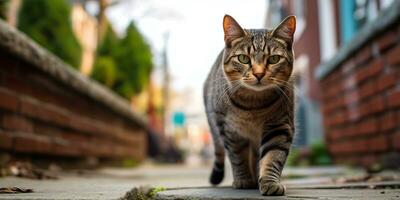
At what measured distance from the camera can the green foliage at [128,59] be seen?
328 inches

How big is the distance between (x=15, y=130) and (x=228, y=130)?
5.35 ft

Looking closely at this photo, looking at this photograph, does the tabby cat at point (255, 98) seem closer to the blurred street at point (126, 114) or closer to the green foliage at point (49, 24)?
the blurred street at point (126, 114)

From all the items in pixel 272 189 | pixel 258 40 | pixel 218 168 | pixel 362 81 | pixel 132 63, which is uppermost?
pixel 132 63

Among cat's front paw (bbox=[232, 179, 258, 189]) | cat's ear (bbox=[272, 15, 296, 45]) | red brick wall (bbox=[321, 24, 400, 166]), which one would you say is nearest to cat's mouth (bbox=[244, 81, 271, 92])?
cat's ear (bbox=[272, 15, 296, 45])

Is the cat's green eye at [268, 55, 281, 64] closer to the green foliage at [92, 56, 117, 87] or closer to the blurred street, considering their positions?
the blurred street

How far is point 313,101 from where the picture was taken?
11.1 metres

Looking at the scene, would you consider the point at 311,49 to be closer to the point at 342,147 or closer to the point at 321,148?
the point at 321,148

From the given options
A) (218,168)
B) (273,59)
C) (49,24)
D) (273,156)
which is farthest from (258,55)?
(49,24)

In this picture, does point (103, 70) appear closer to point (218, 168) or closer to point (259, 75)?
point (218, 168)

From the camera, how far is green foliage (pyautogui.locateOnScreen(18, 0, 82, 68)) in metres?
5.20

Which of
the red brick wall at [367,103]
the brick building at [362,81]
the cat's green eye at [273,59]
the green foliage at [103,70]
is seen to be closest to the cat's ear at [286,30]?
the cat's green eye at [273,59]

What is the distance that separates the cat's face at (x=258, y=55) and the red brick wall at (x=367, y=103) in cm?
180

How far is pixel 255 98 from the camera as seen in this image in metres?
2.49

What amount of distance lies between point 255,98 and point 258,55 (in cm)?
26
